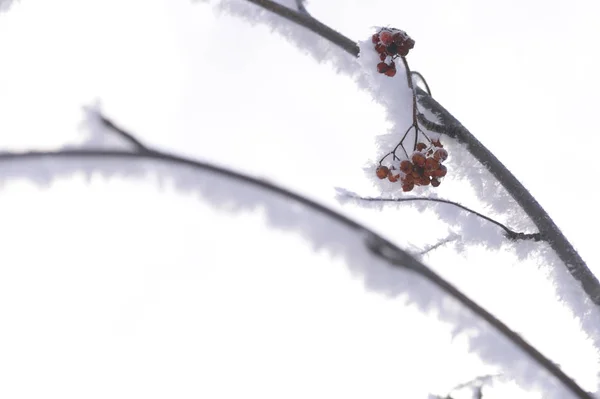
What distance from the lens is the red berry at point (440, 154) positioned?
1.35 m

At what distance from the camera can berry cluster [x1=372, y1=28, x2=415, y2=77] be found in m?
1.30

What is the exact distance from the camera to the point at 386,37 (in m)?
1.36

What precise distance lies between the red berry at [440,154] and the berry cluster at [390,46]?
23 centimetres

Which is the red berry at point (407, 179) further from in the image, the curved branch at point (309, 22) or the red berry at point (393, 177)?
the curved branch at point (309, 22)

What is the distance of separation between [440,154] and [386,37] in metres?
0.33

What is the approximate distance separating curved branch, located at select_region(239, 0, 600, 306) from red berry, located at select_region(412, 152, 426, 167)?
6.2 inches

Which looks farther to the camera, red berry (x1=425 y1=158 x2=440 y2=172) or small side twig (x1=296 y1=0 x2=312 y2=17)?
red berry (x1=425 y1=158 x2=440 y2=172)

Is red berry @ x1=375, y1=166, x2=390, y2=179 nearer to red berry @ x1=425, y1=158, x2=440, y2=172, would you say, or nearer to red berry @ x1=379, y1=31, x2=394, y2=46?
red berry @ x1=425, y1=158, x2=440, y2=172

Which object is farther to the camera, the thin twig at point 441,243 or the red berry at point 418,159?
the red berry at point 418,159

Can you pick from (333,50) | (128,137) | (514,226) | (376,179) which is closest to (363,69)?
(333,50)

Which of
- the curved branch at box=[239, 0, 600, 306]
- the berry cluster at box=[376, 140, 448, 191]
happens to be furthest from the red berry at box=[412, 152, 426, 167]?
the curved branch at box=[239, 0, 600, 306]

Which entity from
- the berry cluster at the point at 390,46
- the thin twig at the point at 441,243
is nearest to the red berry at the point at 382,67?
the berry cluster at the point at 390,46

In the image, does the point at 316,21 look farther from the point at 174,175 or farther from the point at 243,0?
the point at 174,175

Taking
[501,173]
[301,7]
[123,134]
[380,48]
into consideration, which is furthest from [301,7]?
[123,134]
